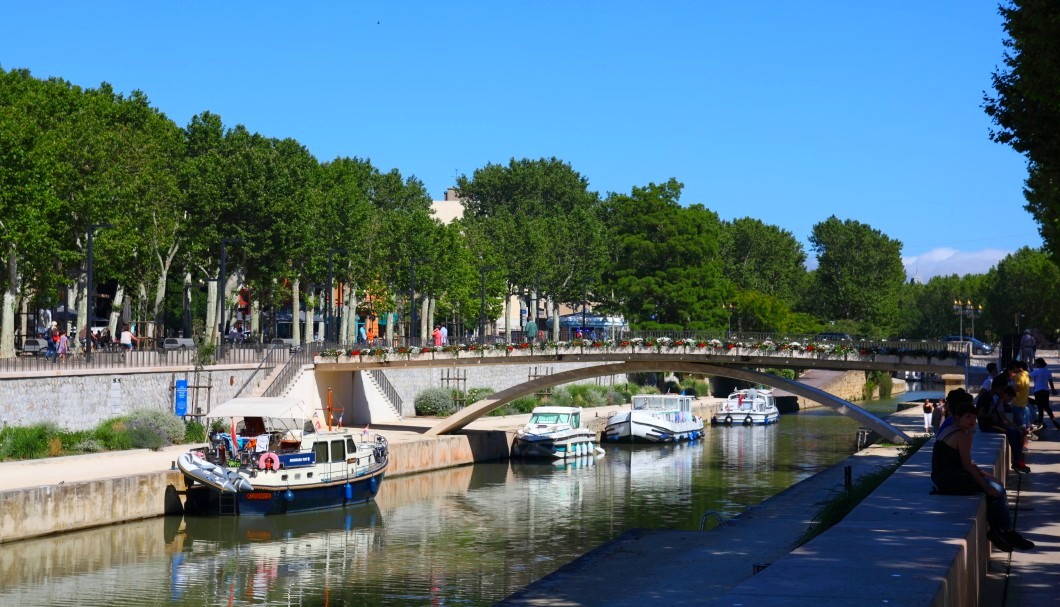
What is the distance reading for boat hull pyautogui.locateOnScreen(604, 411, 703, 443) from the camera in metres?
65.9

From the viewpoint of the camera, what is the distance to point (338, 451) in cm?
4050

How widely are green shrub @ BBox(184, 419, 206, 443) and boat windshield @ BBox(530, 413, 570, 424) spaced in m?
16.1

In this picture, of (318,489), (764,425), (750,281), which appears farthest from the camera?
(750,281)

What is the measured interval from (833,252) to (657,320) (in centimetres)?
6212

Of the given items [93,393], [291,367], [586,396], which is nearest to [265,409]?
[93,393]

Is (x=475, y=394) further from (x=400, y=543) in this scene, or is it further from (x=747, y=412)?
(x=400, y=543)

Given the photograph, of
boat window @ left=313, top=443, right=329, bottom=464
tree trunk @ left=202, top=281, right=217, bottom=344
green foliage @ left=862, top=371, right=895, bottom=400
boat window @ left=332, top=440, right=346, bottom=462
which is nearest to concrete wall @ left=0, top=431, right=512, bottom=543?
boat window @ left=313, top=443, right=329, bottom=464

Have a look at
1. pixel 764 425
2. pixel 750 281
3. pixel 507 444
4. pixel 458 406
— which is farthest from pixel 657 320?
pixel 750 281

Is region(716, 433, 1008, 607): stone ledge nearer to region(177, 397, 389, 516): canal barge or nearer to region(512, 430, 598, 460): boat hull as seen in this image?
region(177, 397, 389, 516): canal barge

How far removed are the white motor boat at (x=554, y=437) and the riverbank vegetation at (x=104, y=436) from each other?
15057 millimetres

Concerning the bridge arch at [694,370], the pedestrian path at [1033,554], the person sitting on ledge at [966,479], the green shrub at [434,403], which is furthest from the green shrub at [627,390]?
the person sitting on ledge at [966,479]

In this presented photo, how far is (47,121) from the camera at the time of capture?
58688mm

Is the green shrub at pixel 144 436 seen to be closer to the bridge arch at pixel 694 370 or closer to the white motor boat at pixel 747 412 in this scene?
the bridge arch at pixel 694 370

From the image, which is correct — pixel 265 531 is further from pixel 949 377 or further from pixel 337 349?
pixel 949 377
